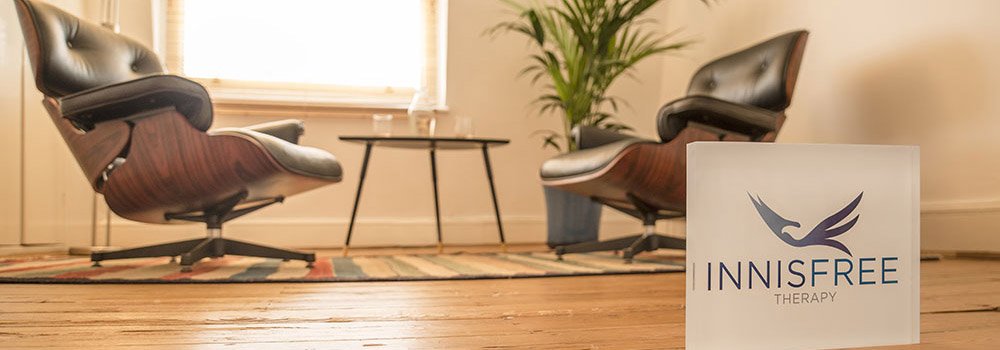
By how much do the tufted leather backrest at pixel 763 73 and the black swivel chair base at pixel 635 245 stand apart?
1.75ft

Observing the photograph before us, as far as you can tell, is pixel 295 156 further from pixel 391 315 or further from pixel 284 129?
pixel 391 315

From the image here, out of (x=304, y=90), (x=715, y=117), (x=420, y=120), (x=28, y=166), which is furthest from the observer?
(x=304, y=90)

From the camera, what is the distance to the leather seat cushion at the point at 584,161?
2.50m

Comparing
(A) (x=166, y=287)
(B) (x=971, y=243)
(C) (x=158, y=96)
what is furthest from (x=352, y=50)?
(B) (x=971, y=243)

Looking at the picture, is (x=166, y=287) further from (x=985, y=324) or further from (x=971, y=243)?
(x=971, y=243)

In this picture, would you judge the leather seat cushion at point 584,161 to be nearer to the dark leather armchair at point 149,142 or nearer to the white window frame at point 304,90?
the dark leather armchair at point 149,142

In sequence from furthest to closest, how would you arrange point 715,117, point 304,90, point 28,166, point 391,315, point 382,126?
1. point 304,90
2. point 382,126
3. point 28,166
4. point 715,117
5. point 391,315

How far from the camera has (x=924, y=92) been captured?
2881mm

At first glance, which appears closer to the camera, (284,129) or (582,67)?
(284,129)

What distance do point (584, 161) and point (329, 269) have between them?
2.81 ft

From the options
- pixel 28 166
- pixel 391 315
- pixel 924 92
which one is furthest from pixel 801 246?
pixel 28 166

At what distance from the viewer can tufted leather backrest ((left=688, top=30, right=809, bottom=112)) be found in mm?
2688

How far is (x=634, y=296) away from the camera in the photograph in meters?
1.61

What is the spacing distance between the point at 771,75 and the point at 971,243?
837 mm
